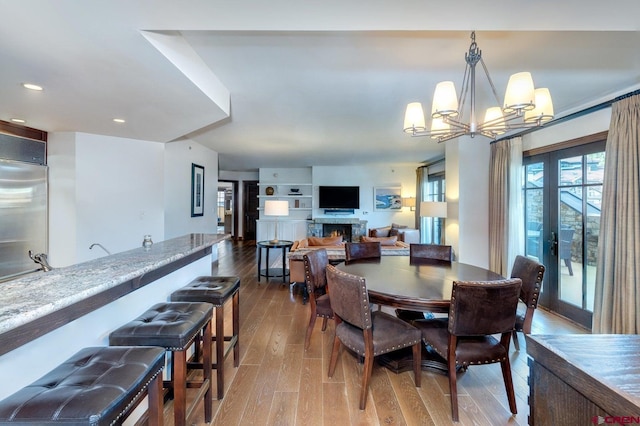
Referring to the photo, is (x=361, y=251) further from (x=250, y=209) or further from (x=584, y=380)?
(x=250, y=209)

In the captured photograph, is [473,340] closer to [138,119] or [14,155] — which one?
[138,119]

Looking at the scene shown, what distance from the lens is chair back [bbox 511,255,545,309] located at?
2.28 metres

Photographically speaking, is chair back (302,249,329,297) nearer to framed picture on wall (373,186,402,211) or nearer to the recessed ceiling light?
the recessed ceiling light

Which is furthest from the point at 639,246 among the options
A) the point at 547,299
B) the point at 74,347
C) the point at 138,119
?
the point at 138,119

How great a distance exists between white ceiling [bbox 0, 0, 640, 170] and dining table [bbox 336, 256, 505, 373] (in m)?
1.70

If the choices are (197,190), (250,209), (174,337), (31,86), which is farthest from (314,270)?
(250,209)

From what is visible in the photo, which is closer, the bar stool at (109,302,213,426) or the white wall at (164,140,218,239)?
the bar stool at (109,302,213,426)

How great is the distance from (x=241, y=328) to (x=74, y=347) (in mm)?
1956

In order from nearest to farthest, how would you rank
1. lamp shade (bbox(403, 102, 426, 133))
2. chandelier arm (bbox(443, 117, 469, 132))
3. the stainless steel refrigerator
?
chandelier arm (bbox(443, 117, 469, 132))
lamp shade (bbox(403, 102, 426, 133))
the stainless steel refrigerator

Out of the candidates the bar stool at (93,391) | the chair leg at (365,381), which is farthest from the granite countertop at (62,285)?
the chair leg at (365,381)

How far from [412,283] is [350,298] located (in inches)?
24.7

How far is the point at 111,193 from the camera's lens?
4008 mm

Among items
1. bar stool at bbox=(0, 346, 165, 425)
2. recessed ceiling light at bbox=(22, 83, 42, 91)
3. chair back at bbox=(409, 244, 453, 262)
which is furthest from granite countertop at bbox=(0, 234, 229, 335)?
chair back at bbox=(409, 244, 453, 262)

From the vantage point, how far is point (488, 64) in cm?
240
